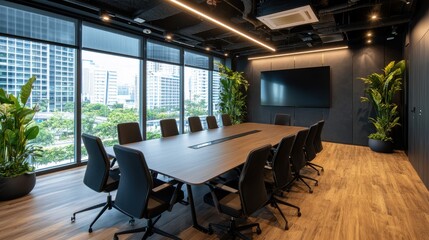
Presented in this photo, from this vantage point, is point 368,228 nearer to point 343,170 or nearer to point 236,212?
point 236,212

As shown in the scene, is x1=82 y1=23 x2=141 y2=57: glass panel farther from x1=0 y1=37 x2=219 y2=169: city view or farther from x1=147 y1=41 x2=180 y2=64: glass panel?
x1=147 y1=41 x2=180 y2=64: glass panel

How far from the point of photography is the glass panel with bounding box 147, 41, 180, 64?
232 inches

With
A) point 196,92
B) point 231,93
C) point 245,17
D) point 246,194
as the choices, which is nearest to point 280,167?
point 246,194

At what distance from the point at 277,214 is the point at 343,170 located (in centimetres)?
240

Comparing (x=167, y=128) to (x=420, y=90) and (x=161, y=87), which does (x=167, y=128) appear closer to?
(x=161, y=87)

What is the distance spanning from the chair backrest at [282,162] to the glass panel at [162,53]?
4.55 meters

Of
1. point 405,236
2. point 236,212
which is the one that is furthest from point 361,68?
point 236,212

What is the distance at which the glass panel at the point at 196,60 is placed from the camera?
23.3 ft

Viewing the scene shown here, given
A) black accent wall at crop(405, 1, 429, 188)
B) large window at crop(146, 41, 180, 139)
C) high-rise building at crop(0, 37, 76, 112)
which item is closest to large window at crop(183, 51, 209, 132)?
large window at crop(146, 41, 180, 139)

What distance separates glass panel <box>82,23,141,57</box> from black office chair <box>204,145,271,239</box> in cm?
426

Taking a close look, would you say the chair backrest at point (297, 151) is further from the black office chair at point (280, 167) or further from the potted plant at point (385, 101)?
the potted plant at point (385, 101)

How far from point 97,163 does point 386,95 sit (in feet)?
21.1

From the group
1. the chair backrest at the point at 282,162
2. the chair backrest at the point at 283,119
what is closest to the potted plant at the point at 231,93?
the chair backrest at the point at 283,119

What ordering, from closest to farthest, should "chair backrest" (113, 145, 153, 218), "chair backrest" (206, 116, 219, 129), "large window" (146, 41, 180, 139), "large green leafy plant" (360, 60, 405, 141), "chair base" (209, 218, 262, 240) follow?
"chair backrest" (113, 145, 153, 218) < "chair base" (209, 218, 262, 240) < "chair backrest" (206, 116, 219, 129) < "large green leafy plant" (360, 60, 405, 141) < "large window" (146, 41, 180, 139)
